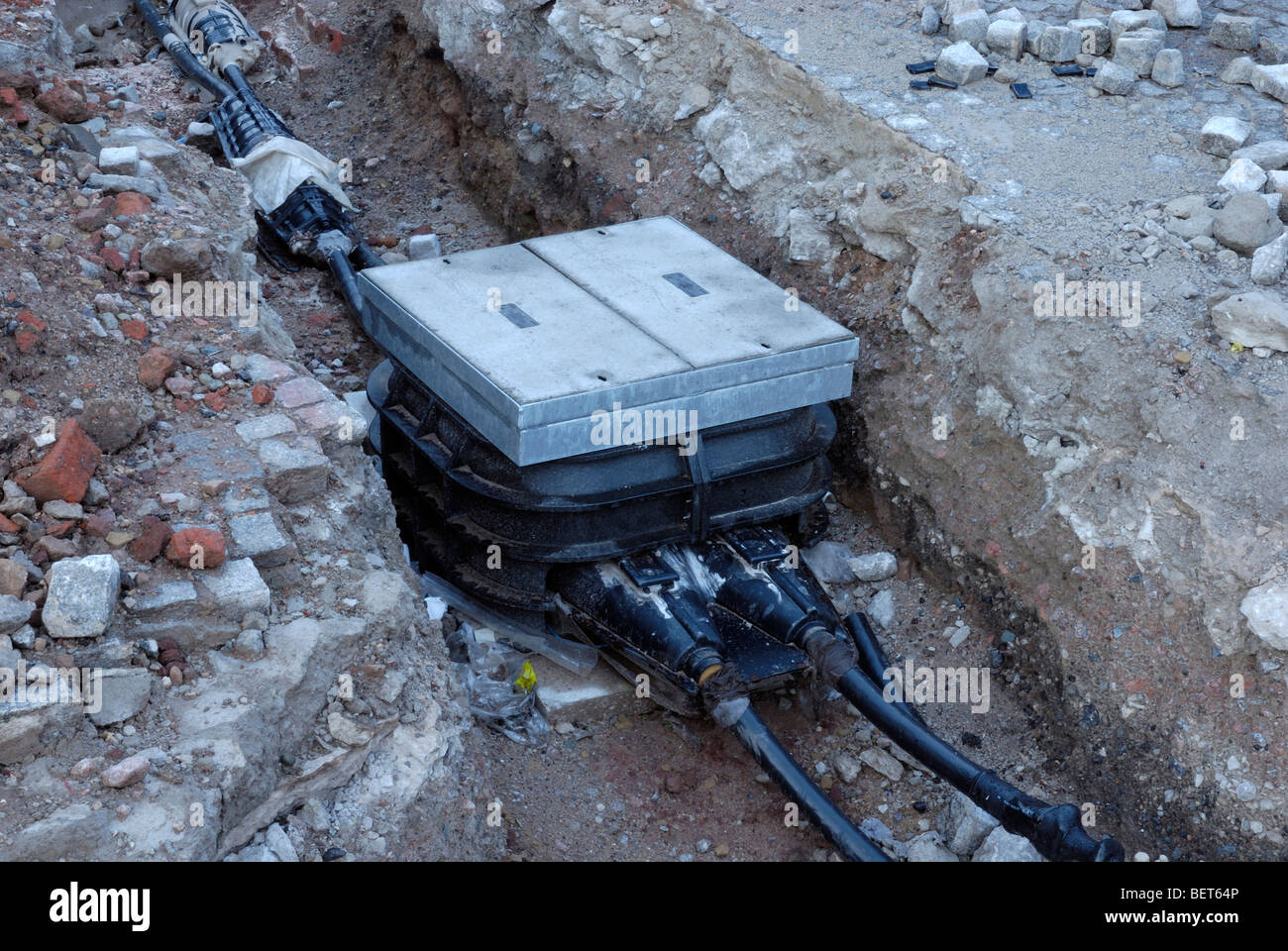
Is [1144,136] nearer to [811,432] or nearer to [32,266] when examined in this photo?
[811,432]

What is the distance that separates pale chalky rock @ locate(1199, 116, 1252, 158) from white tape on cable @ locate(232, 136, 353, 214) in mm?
5008

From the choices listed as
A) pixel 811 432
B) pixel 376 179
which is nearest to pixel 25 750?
pixel 811 432

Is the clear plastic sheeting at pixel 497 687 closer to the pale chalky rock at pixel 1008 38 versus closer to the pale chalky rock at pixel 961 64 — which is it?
the pale chalky rock at pixel 961 64

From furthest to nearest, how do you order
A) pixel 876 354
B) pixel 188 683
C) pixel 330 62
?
pixel 330 62 < pixel 876 354 < pixel 188 683

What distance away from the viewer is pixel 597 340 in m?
5.43

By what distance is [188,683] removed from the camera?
13.2 feet

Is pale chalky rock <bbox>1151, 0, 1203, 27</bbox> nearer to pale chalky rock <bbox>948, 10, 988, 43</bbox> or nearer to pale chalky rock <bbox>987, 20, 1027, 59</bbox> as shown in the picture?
pale chalky rock <bbox>987, 20, 1027, 59</bbox>

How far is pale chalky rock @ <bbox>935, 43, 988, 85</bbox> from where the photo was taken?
6.98 meters

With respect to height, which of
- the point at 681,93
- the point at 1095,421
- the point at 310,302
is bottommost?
the point at 310,302

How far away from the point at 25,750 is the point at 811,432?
10.8 ft

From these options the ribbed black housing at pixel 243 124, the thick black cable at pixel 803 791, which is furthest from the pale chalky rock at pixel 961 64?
the ribbed black housing at pixel 243 124

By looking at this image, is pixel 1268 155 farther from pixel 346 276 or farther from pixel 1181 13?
pixel 346 276

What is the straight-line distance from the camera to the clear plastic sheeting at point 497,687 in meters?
5.47

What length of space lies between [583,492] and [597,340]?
2.05 ft
